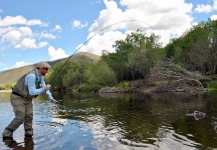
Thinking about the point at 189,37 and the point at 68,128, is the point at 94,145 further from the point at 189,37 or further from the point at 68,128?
the point at 189,37

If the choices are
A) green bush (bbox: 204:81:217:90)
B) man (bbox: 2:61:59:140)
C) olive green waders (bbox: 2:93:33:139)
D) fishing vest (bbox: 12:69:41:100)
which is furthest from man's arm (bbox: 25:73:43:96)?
green bush (bbox: 204:81:217:90)

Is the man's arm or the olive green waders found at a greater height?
the man's arm

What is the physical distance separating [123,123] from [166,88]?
3108 cm

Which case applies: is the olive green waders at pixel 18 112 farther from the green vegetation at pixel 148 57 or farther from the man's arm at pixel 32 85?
the green vegetation at pixel 148 57

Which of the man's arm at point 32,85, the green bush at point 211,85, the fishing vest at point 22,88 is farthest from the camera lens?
the green bush at point 211,85

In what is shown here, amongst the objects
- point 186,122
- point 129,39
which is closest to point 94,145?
point 186,122

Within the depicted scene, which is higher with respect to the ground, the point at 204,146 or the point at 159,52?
the point at 159,52

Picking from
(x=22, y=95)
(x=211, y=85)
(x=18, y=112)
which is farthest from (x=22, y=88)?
(x=211, y=85)

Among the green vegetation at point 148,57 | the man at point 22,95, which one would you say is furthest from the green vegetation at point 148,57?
the man at point 22,95

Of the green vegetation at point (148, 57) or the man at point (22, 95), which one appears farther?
the green vegetation at point (148, 57)

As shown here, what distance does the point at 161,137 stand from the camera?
9023 millimetres

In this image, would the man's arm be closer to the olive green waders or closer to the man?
the man

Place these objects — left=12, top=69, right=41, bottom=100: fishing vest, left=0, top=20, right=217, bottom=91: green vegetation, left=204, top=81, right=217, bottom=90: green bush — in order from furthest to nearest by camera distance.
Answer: left=0, top=20, right=217, bottom=91: green vegetation, left=204, top=81, right=217, bottom=90: green bush, left=12, top=69, right=41, bottom=100: fishing vest

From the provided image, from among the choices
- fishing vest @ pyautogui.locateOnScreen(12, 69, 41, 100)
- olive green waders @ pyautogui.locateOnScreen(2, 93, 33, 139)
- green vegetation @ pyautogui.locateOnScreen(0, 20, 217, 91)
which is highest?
green vegetation @ pyautogui.locateOnScreen(0, 20, 217, 91)
